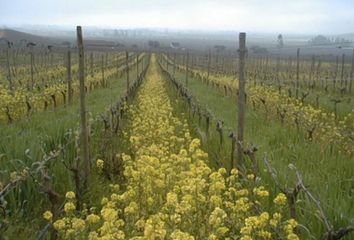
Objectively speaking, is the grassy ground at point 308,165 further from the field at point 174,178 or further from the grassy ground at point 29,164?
the grassy ground at point 29,164

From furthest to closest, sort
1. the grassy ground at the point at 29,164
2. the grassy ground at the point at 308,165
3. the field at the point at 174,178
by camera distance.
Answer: the grassy ground at the point at 29,164
the grassy ground at the point at 308,165
the field at the point at 174,178

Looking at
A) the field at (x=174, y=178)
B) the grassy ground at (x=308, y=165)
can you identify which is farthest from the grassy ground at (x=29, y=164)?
the grassy ground at (x=308, y=165)

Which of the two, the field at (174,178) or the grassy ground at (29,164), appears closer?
the field at (174,178)

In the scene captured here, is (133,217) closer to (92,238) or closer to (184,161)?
(92,238)

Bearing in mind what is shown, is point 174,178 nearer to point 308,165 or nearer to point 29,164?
point 29,164

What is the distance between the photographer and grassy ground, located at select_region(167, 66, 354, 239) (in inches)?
184

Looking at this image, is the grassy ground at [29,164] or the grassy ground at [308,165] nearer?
the grassy ground at [308,165]

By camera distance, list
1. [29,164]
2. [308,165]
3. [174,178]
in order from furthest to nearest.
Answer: [308,165] < [29,164] < [174,178]

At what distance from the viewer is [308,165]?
7.41 metres

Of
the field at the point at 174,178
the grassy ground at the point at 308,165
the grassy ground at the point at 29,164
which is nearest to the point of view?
the field at the point at 174,178

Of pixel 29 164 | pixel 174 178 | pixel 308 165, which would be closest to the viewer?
pixel 174 178

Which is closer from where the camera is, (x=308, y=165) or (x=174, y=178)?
(x=174, y=178)

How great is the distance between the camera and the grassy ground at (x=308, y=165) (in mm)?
4684

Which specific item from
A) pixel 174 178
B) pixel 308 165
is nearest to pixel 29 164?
pixel 174 178
